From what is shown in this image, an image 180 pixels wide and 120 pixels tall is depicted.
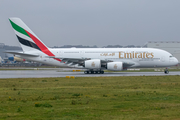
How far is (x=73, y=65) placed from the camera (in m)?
38.2

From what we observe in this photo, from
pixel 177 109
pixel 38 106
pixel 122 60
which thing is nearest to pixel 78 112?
pixel 38 106

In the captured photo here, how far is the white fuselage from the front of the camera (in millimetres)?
37531

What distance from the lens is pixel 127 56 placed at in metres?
37.7

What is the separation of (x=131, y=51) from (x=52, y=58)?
1325cm

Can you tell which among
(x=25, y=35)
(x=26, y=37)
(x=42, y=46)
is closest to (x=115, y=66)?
(x=42, y=46)

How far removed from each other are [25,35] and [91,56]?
11.5 metres

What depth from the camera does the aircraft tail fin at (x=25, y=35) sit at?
38750 millimetres

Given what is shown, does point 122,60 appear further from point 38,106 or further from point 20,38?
point 38,106

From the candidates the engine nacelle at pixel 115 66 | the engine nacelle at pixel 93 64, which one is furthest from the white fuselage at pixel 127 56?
the engine nacelle at pixel 93 64

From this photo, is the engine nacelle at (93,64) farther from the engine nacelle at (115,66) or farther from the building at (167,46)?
the building at (167,46)

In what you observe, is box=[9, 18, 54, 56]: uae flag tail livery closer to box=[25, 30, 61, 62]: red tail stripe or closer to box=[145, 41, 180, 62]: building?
box=[25, 30, 61, 62]: red tail stripe

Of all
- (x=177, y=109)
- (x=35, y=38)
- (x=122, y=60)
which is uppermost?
(x=35, y=38)

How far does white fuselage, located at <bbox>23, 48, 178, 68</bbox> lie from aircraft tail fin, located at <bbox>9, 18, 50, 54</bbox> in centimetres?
120

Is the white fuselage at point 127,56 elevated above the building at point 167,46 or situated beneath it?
situated beneath
